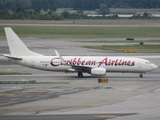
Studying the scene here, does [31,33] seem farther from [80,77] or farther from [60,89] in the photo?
[60,89]

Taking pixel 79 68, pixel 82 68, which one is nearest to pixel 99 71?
pixel 82 68

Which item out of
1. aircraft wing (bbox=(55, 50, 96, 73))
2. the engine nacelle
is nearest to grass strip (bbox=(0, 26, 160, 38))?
aircraft wing (bbox=(55, 50, 96, 73))

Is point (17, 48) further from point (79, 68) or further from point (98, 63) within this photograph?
point (98, 63)

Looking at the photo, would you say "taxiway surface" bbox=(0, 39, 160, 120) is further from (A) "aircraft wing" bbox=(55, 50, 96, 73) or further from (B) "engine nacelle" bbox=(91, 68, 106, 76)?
(A) "aircraft wing" bbox=(55, 50, 96, 73)

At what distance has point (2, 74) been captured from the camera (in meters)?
64.6

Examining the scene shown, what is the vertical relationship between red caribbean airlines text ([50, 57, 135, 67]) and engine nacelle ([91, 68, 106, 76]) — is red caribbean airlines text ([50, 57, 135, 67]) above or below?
above

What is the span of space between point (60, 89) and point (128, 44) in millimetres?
58243

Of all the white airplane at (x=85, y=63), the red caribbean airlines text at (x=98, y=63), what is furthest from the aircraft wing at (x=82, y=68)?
the red caribbean airlines text at (x=98, y=63)

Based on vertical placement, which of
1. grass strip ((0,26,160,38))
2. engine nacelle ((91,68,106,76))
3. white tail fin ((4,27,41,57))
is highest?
white tail fin ((4,27,41,57))

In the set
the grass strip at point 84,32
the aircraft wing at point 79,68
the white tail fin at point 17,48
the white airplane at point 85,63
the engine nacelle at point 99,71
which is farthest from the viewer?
the grass strip at point 84,32

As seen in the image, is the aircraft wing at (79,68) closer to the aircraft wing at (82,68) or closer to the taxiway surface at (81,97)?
the aircraft wing at (82,68)

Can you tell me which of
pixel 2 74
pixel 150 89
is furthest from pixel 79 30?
pixel 150 89

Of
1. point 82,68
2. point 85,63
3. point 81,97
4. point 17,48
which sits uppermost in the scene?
point 17,48

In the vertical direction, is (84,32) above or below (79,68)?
below
